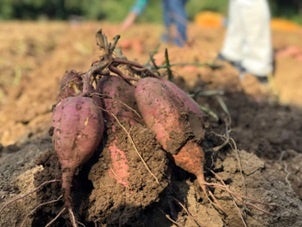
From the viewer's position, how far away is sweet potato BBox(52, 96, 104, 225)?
2.33 m

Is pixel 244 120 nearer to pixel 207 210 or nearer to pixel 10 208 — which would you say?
pixel 207 210

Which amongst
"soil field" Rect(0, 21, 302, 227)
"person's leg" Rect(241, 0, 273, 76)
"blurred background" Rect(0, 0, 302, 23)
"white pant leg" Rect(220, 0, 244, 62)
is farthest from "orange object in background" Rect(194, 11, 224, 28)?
"soil field" Rect(0, 21, 302, 227)

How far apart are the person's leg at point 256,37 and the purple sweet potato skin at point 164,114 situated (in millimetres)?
3466

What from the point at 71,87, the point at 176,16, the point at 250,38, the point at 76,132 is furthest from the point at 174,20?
the point at 76,132

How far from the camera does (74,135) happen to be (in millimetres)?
2354

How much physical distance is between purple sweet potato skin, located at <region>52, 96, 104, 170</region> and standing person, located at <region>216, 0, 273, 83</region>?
3.69m

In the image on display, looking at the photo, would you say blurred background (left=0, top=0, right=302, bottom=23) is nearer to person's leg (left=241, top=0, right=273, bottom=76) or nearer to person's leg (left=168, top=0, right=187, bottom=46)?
person's leg (left=168, top=0, right=187, bottom=46)

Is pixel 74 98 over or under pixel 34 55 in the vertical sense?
over

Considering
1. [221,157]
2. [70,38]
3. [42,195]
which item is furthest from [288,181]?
[70,38]

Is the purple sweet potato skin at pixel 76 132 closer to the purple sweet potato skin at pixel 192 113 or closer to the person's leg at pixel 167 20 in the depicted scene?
the purple sweet potato skin at pixel 192 113

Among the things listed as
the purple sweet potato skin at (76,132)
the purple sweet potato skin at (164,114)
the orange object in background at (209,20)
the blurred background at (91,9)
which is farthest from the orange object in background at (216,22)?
the purple sweet potato skin at (76,132)

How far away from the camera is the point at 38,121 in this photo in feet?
13.6

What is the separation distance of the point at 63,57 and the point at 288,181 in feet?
13.0

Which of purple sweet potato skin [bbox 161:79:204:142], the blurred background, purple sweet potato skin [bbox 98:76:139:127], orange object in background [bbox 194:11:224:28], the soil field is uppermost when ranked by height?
purple sweet potato skin [bbox 98:76:139:127]
